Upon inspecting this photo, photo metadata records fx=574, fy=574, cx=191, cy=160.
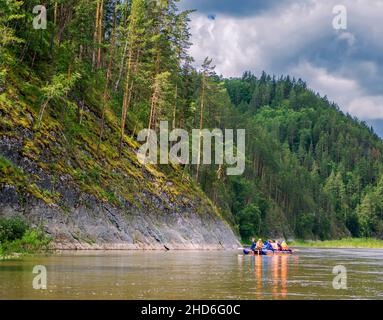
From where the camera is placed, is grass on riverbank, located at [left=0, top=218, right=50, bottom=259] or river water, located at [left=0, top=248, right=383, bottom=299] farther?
grass on riverbank, located at [left=0, top=218, right=50, bottom=259]

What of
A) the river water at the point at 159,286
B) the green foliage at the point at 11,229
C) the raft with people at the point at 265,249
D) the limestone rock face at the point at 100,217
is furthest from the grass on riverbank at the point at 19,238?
the raft with people at the point at 265,249

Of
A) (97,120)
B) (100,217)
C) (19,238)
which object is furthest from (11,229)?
(97,120)

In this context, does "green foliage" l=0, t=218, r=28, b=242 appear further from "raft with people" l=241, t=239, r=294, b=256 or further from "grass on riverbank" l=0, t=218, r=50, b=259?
"raft with people" l=241, t=239, r=294, b=256

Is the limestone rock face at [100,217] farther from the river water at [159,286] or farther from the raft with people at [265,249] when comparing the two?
the river water at [159,286]

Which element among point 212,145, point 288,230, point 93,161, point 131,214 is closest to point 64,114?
point 93,161

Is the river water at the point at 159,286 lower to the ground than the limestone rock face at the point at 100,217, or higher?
lower

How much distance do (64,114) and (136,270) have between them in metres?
23.5

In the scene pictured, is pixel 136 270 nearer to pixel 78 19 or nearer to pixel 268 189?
pixel 78 19

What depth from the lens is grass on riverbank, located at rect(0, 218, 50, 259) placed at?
2864cm

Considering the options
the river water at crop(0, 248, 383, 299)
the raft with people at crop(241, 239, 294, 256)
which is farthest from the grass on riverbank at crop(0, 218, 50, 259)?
the raft with people at crop(241, 239, 294, 256)

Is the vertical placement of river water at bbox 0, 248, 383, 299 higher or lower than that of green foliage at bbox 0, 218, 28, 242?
lower

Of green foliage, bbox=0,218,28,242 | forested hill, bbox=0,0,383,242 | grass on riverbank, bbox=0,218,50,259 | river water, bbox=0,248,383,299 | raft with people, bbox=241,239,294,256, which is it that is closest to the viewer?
river water, bbox=0,248,383,299

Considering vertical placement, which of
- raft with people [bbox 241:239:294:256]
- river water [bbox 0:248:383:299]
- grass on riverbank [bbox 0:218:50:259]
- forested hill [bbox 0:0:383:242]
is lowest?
raft with people [bbox 241:239:294:256]

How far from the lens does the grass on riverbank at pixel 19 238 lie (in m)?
28.6
